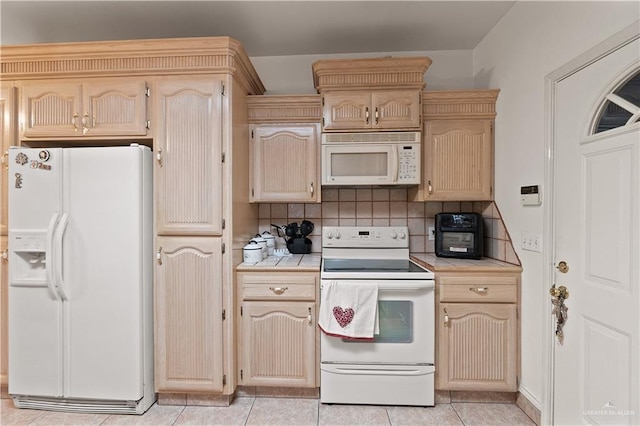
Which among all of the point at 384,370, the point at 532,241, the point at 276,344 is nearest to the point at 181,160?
the point at 276,344

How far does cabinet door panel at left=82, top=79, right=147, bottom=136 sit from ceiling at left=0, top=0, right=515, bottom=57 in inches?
21.8

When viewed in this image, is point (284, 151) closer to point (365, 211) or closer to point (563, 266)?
point (365, 211)

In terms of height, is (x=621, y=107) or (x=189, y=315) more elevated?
(x=621, y=107)

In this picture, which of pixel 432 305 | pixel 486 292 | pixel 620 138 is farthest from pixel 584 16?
pixel 432 305

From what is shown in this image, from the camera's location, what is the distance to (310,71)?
2605 millimetres

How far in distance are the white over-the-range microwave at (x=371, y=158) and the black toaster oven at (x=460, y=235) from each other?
1.34 feet

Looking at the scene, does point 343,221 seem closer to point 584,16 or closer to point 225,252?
point 225,252

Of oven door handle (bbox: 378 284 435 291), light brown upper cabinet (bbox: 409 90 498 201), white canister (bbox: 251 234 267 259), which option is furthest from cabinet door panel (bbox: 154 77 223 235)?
light brown upper cabinet (bbox: 409 90 498 201)

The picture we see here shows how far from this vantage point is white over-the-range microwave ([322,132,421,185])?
214 cm

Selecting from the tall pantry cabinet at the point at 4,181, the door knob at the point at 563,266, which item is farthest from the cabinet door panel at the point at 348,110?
the tall pantry cabinet at the point at 4,181

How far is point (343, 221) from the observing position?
8.45ft

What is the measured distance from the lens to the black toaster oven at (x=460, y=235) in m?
2.20

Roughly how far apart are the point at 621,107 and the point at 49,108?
3.03m

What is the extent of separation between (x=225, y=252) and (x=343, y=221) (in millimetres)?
1058
